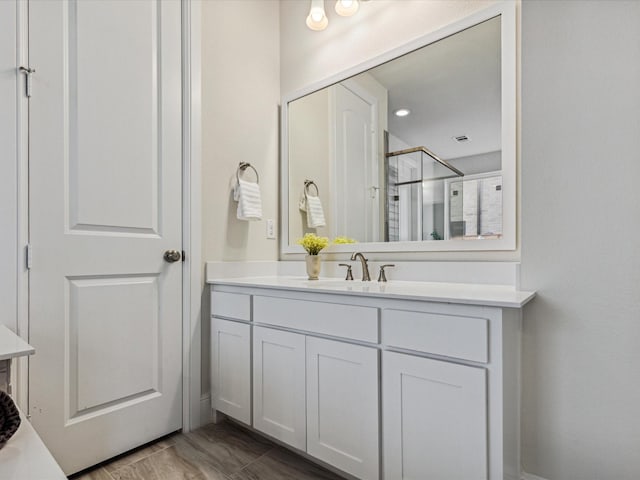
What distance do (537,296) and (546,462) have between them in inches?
22.6

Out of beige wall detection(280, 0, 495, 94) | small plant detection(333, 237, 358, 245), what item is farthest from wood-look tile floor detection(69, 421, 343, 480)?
beige wall detection(280, 0, 495, 94)

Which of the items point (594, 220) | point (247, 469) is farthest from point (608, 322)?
point (247, 469)

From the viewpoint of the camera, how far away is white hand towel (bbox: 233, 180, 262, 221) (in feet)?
6.73

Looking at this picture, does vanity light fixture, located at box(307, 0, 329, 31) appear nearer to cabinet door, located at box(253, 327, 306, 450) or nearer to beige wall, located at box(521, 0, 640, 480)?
beige wall, located at box(521, 0, 640, 480)

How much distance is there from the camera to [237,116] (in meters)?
2.15

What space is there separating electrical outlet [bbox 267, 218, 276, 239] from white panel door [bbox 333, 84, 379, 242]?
17.8 inches

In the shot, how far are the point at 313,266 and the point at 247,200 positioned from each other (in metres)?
0.55

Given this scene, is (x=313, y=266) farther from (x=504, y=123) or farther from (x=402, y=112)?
(x=504, y=123)

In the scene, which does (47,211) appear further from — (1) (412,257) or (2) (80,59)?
(1) (412,257)

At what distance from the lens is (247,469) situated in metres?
1.53

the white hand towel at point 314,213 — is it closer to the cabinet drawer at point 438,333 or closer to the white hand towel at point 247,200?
the white hand towel at point 247,200

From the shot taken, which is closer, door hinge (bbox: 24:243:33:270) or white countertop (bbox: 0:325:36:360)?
white countertop (bbox: 0:325:36:360)

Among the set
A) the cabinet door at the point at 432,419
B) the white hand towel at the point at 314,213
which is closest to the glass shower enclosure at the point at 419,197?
the white hand towel at the point at 314,213

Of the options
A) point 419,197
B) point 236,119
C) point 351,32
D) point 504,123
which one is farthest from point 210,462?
point 351,32
